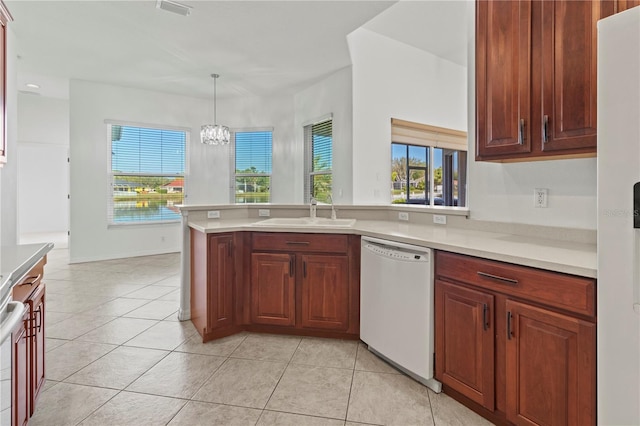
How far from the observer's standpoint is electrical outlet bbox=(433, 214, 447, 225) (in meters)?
2.61

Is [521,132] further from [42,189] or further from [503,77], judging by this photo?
[42,189]

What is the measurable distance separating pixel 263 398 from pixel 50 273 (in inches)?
180

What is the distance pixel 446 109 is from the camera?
17.9ft

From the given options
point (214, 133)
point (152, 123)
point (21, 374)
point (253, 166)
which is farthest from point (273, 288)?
point (152, 123)

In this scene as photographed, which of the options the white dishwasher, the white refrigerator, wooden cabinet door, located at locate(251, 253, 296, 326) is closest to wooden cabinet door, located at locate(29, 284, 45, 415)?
wooden cabinet door, located at locate(251, 253, 296, 326)

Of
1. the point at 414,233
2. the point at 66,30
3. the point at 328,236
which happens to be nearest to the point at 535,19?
the point at 414,233

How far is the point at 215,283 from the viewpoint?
2.58 meters

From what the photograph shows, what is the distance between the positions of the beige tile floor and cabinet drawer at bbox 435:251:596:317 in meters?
0.74

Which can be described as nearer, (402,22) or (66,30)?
(66,30)

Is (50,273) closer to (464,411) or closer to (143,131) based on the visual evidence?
(143,131)

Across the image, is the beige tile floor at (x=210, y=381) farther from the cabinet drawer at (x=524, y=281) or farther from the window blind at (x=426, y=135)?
the window blind at (x=426, y=135)

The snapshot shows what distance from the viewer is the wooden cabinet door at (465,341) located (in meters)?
1.65

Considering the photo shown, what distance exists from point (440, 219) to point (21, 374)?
8.56 ft

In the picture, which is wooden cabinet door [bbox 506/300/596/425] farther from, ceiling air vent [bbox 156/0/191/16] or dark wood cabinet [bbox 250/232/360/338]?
ceiling air vent [bbox 156/0/191/16]
